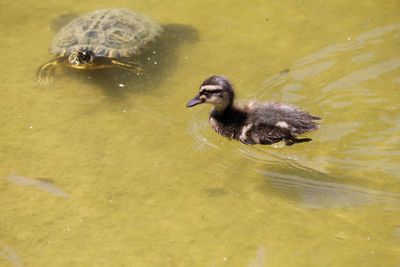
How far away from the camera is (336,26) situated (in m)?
7.27

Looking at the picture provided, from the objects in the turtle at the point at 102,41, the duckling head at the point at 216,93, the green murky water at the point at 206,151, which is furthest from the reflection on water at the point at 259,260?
the turtle at the point at 102,41

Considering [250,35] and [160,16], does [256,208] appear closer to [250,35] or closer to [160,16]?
[250,35]

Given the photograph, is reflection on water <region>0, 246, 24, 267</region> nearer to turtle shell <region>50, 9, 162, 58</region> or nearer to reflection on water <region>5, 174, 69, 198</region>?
reflection on water <region>5, 174, 69, 198</region>

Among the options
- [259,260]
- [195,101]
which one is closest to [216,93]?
[195,101]

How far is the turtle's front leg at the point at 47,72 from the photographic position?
21.9 feet

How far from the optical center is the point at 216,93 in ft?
18.9

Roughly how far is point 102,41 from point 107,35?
4.1 inches

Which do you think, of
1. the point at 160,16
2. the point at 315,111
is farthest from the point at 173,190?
the point at 160,16

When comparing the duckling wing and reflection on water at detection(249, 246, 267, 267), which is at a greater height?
the duckling wing

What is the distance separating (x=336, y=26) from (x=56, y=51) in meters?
3.05

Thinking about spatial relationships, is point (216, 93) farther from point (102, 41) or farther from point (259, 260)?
point (102, 41)

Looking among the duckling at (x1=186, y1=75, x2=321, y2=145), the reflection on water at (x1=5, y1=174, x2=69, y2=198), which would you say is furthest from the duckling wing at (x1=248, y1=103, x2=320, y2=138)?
the reflection on water at (x1=5, y1=174, x2=69, y2=198)

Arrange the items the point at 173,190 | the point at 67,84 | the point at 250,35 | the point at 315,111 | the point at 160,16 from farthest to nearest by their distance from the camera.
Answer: the point at 160,16 → the point at 250,35 → the point at 67,84 → the point at 315,111 → the point at 173,190

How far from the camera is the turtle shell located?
7012 millimetres
